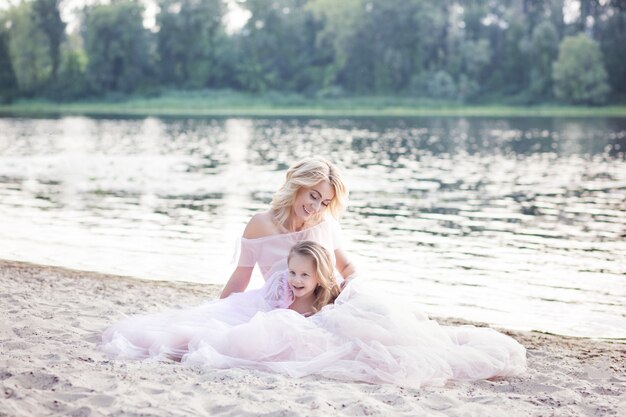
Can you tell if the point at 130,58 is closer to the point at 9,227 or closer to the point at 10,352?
the point at 9,227

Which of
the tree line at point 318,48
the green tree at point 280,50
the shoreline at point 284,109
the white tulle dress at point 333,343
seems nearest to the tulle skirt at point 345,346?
the white tulle dress at point 333,343

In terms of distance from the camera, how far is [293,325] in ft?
17.5

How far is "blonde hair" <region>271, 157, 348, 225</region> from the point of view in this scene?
5602mm

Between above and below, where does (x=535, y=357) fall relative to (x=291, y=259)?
below

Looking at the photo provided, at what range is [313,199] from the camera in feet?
18.7

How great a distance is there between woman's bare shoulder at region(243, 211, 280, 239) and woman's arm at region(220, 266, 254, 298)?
0.29 metres

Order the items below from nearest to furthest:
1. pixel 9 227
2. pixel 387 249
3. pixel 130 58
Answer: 1. pixel 387 249
2. pixel 9 227
3. pixel 130 58

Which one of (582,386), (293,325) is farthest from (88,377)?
(582,386)

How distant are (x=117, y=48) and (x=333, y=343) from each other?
73.5 m

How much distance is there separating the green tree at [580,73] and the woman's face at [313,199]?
2492 inches

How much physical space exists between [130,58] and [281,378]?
73.6 metres

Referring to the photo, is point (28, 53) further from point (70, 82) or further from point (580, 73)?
point (580, 73)

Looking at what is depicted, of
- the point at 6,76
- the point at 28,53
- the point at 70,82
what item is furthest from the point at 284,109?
the point at 6,76

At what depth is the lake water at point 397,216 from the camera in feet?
30.8
